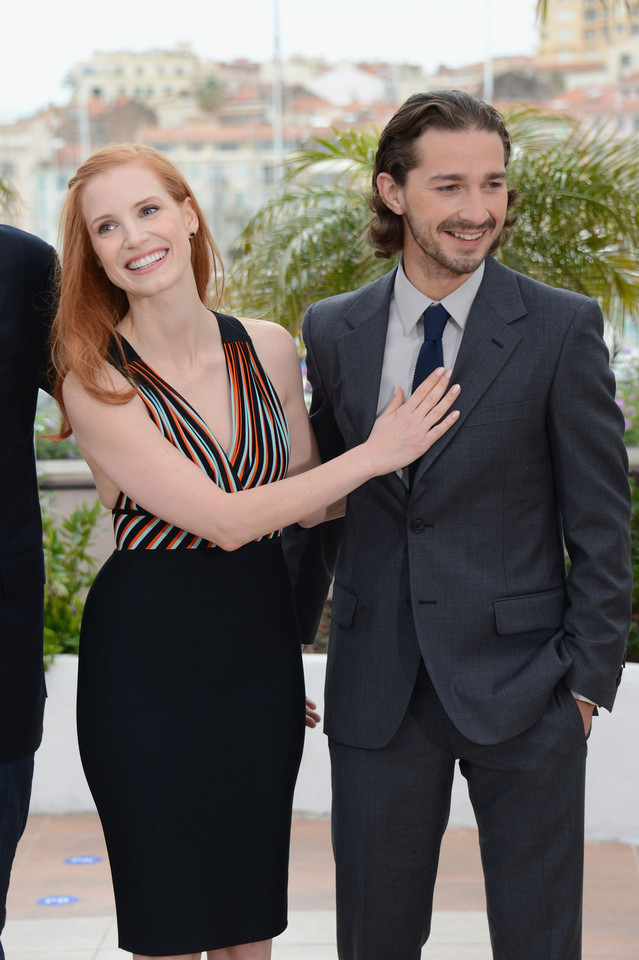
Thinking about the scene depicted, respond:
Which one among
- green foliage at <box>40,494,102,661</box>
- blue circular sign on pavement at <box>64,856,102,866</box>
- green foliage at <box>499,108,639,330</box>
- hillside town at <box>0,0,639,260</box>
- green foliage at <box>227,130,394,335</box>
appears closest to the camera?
blue circular sign on pavement at <box>64,856,102,866</box>

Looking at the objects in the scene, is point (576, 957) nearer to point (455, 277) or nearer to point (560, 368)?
point (560, 368)

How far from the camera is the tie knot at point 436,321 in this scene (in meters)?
1.98

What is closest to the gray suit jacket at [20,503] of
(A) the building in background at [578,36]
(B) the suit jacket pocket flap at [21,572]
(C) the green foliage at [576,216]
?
(B) the suit jacket pocket flap at [21,572]

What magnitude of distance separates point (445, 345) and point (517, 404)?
204 mm

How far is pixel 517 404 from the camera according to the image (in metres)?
1.88

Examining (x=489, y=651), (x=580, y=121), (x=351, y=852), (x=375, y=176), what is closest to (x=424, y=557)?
(x=489, y=651)

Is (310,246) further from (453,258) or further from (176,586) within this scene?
(176,586)

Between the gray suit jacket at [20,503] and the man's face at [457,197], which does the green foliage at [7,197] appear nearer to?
the gray suit jacket at [20,503]

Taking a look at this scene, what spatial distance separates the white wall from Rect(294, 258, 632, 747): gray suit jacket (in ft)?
5.98

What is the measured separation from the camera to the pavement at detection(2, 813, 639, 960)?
9.87 feet

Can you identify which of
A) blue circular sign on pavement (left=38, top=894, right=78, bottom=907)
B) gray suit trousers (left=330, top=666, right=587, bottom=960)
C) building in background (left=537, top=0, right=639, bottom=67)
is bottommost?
blue circular sign on pavement (left=38, top=894, right=78, bottom=907)

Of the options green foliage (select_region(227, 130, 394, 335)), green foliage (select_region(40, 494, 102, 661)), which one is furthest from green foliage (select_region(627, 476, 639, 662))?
green foliage (select_region(40, 494, 102, 661))

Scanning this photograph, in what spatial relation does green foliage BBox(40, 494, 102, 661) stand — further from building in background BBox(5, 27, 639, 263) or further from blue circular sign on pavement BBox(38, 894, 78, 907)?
building in background BBox(5, 27, 639, 263)

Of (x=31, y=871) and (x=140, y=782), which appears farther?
(x=31, y=871)
